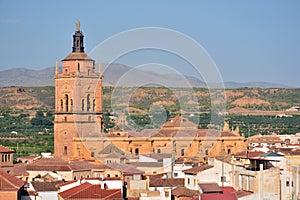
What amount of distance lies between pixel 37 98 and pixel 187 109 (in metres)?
57.1

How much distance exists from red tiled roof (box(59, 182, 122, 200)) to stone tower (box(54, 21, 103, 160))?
24.2 metres

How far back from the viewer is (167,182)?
42.1m

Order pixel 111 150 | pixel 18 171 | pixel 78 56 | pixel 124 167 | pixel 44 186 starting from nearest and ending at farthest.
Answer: pixel 44 186, pixel 18 171, pixel 124 167, pixel 111 150, pixel 78 56

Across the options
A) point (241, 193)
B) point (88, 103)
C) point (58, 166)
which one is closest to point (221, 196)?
point (241, 193)

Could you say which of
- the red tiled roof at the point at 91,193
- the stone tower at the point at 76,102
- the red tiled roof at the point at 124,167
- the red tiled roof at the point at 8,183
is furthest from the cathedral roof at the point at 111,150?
→ the red tiled roof at the point at 8,183

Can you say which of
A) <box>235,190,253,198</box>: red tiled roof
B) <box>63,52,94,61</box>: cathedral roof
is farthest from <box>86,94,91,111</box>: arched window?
<box>235,190,253,198</box>: red tiled roof

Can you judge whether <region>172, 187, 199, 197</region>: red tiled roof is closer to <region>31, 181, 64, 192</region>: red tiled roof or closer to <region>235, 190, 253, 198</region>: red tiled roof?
<region>235, 190, 253, 198</region>: red tiled roof

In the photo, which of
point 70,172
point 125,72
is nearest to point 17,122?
point 125,72

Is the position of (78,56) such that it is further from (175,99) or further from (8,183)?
(175,99)

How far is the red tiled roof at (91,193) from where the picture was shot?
36938 mm

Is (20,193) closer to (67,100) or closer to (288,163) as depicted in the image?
(288,163)

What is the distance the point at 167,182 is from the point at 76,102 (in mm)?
22596

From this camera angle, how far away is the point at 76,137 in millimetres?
62656

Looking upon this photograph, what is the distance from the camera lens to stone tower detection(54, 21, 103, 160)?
63625 mm
